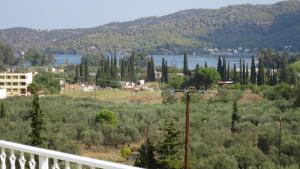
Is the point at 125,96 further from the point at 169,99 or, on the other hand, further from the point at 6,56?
the point at 6,56

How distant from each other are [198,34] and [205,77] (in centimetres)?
11792

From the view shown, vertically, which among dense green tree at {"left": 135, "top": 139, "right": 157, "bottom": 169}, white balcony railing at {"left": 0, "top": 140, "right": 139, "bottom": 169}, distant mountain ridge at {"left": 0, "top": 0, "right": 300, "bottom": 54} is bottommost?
dense green tree at {"left": 135, "top": 139, "right": 157, "bottom": 169}

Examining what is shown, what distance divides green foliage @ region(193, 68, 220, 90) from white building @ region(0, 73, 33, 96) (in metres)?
19.3

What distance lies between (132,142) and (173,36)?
467 feet

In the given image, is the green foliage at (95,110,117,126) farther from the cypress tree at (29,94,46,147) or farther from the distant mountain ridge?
the distant mountain ridge

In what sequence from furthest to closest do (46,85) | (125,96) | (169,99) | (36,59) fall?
(36,59), (46,85), (125,96), (169,99)

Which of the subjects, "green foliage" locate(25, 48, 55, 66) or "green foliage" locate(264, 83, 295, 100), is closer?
"green foliage" locate(264, 83, 295, 100)

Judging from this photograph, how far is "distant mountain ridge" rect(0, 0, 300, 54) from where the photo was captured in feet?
483

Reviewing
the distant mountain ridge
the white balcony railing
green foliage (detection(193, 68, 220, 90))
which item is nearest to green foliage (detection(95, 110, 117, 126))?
the white balcony railing

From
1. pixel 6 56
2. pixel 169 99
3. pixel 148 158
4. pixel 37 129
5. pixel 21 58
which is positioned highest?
pixel 6 56

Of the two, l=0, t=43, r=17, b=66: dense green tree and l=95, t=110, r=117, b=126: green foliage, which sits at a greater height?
l=0, t=43, r=17, b=66: dense green tree

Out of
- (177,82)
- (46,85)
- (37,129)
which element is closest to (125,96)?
(177,82)

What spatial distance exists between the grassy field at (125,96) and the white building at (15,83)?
8155mm

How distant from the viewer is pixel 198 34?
167000mm
